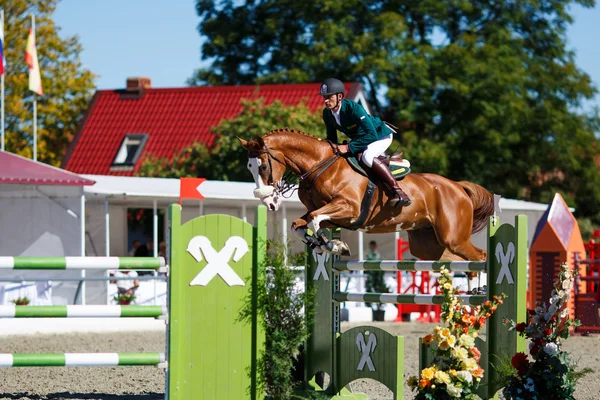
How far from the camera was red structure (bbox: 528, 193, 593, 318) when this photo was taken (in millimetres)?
11906

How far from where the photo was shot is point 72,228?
12.9m

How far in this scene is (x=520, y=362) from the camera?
15.9 ft

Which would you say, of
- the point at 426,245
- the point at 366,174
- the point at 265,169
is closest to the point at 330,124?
the point at 366,174

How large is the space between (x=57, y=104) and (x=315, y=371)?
23811 mm

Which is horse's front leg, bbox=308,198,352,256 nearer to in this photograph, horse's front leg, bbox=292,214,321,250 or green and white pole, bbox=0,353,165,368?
horse's front leg, bbox=292,214,321,250

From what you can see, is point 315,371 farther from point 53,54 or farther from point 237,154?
point 53,54

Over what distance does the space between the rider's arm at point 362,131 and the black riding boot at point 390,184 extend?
14 cm

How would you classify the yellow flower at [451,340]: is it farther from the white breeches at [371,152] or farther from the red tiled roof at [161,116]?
the red tiled roof at [161,116]

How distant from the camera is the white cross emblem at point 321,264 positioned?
603cm

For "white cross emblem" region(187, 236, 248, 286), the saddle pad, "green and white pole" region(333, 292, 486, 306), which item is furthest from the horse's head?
"white cross emblem" region(187, 236, 248, 286)

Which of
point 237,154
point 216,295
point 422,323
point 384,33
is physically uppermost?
point 384,33

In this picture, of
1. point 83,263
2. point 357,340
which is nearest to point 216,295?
point 83,263

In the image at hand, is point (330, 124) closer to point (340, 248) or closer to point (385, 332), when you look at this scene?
point (340, 248)

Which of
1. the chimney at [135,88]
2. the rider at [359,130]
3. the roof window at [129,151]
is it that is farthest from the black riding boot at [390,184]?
the chimney at [135,88]
